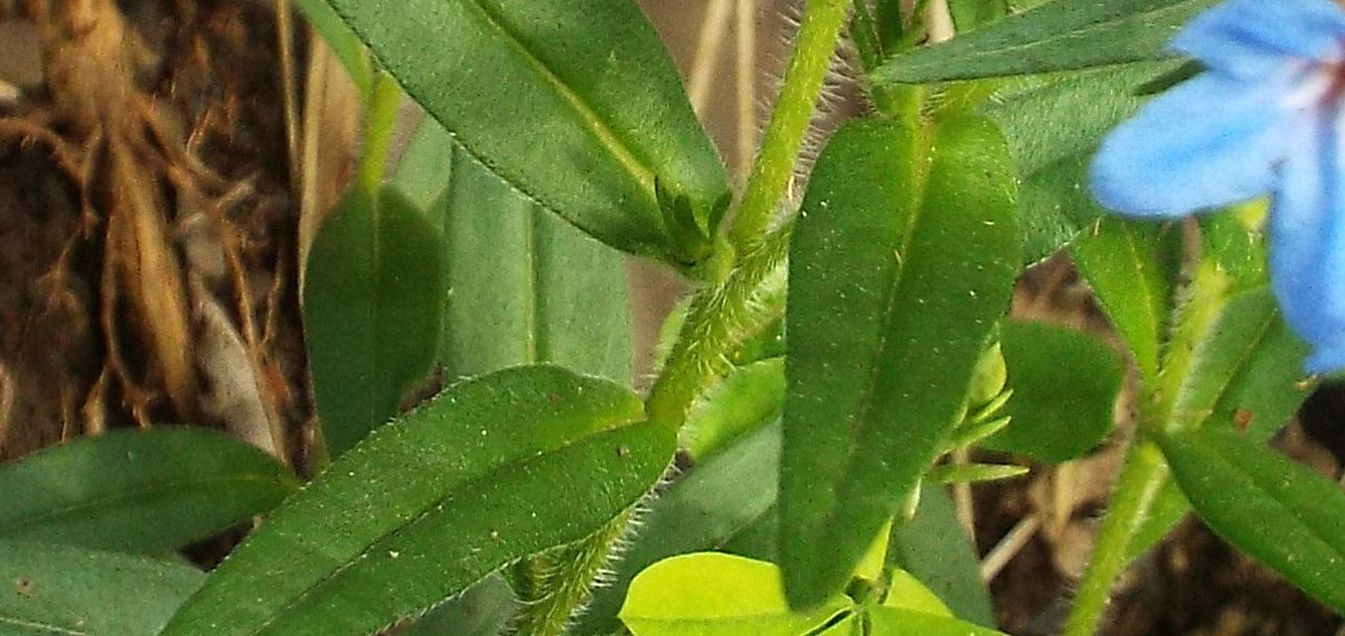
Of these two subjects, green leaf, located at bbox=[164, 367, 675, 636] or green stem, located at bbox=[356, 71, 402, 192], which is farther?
green stem, located at bbox=[356, 71, 402, 192]

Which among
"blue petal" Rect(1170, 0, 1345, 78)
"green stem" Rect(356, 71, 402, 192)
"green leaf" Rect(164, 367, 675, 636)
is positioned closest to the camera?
"blue petal" Rect(1170, 0, 1345, 78)

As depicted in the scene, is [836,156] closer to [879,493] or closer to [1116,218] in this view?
[879,493]

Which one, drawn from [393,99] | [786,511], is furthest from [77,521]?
[786,511]

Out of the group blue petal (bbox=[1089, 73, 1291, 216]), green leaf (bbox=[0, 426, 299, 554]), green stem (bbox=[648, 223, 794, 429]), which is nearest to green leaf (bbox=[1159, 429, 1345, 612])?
green stem (bbox=[648, 223, 794, 429])

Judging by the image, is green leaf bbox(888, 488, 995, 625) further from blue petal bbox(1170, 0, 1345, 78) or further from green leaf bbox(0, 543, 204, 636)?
blue petal bbox(1170, 0, 1345, 78)

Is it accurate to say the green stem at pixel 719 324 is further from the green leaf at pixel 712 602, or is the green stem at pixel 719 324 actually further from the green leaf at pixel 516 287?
the green leaf at pixel 516 287

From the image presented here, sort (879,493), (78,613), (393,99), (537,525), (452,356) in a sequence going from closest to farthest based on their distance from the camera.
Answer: (879,493) < (537,525) < (78,613) < (452,356) < (393,99)
